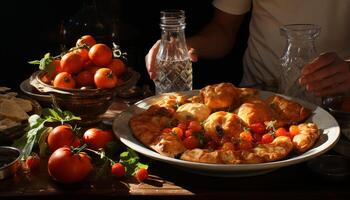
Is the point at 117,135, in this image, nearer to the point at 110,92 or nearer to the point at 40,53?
the point at 110,92

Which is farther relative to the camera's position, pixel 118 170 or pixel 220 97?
pixel 220 97

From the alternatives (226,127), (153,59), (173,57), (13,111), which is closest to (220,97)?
(226,127)

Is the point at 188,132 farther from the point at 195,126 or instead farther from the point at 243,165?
the point at 243,165

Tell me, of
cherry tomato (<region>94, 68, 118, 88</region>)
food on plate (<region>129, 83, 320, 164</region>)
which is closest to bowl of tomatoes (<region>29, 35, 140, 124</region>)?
cherry tomato (<region>94, 68, 118, 88</region>)

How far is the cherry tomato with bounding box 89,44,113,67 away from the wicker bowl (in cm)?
8

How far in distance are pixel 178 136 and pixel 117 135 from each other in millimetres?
167

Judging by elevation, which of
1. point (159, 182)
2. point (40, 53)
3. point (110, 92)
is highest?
point (110, 92)

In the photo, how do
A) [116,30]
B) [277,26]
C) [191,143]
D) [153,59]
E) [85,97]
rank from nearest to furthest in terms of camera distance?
[191,143] < [85,97] < [153,59] < [277,26] < [116,30]

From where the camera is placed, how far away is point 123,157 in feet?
4.33

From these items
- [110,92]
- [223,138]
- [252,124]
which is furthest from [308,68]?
[110,92]

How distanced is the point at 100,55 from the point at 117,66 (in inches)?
2.9

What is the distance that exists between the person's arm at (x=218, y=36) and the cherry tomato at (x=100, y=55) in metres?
0.84

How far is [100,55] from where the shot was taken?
1553 millimetres

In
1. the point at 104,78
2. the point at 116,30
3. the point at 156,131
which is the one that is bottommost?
the point at 116,30
